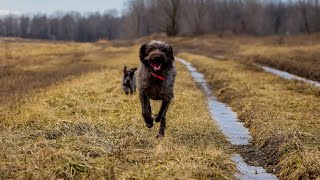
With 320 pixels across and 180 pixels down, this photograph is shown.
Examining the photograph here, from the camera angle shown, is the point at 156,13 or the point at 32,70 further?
the point at 156,13

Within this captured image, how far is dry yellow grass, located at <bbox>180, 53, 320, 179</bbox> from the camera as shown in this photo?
826cm

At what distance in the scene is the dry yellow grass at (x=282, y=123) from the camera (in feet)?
27.1

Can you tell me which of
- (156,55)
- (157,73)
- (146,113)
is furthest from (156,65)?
(146,113)

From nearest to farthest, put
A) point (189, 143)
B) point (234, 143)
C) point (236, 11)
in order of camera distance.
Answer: point (189, 143) < point (234, 143) < point (236, 11)

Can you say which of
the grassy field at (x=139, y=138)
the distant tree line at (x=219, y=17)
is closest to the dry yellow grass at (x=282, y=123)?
the grassy field at (x=139, y=138)

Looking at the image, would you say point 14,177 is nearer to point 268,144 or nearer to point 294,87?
point 268,144

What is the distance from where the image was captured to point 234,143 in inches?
420

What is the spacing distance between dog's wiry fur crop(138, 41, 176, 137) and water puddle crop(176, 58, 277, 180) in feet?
5.98

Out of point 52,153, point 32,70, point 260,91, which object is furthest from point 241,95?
point 32,70

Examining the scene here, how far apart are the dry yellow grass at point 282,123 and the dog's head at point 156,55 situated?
2648mm

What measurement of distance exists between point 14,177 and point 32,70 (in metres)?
25.7

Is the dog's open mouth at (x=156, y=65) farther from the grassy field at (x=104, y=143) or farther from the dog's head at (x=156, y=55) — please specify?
the grassy field at (x=104, y=143)

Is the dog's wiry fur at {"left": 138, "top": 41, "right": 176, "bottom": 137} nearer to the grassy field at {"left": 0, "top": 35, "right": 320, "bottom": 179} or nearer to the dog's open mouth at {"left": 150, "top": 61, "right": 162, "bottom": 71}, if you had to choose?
the dog's open mouth at {"left": 150, "top": 61, "right": 162, "bottom": 71}

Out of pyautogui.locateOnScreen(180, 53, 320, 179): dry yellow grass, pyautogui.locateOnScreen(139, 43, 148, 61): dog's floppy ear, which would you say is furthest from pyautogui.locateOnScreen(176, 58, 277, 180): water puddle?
pyautogui.locateOnScreen(139, 43, 148, 61): dog's floppy ear
